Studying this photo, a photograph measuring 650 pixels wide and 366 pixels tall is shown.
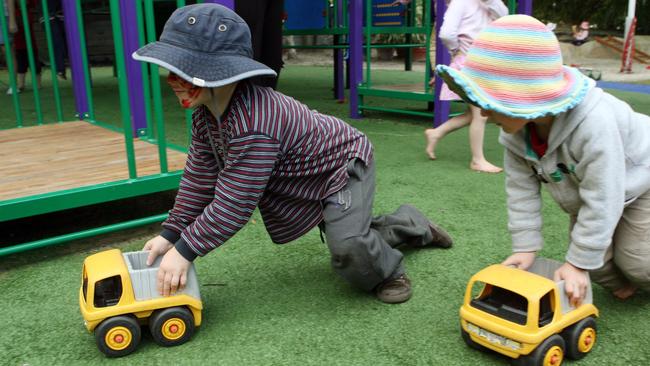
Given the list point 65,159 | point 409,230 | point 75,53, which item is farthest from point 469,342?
point 75,53

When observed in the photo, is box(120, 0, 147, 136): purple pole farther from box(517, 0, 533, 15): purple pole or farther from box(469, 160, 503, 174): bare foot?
box(517, 0, 533, 15): purple pole

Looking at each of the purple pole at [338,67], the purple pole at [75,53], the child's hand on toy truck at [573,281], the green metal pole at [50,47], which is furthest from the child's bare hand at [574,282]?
the purple pole at [338,67]

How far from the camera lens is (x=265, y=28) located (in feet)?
10.8

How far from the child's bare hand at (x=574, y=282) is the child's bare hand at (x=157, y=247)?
3.42 ft

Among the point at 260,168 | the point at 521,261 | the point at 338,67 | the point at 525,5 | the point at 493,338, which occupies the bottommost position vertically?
the point at 493,338

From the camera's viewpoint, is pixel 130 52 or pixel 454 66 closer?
pixel 130 52

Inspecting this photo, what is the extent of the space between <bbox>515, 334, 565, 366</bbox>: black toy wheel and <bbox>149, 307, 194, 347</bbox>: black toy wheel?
0.83 meters

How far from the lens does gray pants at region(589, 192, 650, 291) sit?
1579 millimetres

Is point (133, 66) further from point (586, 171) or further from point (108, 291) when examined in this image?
point (586, 171)

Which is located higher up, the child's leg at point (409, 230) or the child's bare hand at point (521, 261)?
the child's bare hand at point (521, 261)

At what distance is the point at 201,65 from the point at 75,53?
119 inches

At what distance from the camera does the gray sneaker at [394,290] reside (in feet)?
5.88

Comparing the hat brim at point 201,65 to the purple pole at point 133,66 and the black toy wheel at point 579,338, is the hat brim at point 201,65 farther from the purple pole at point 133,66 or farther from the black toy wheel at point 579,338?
the purple pole at point 133,66

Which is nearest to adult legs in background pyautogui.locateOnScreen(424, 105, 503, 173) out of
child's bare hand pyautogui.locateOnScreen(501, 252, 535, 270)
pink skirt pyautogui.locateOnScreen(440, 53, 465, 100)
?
pink skirt pyautogui.locateOnScreen(440, 53, 465, 100)
